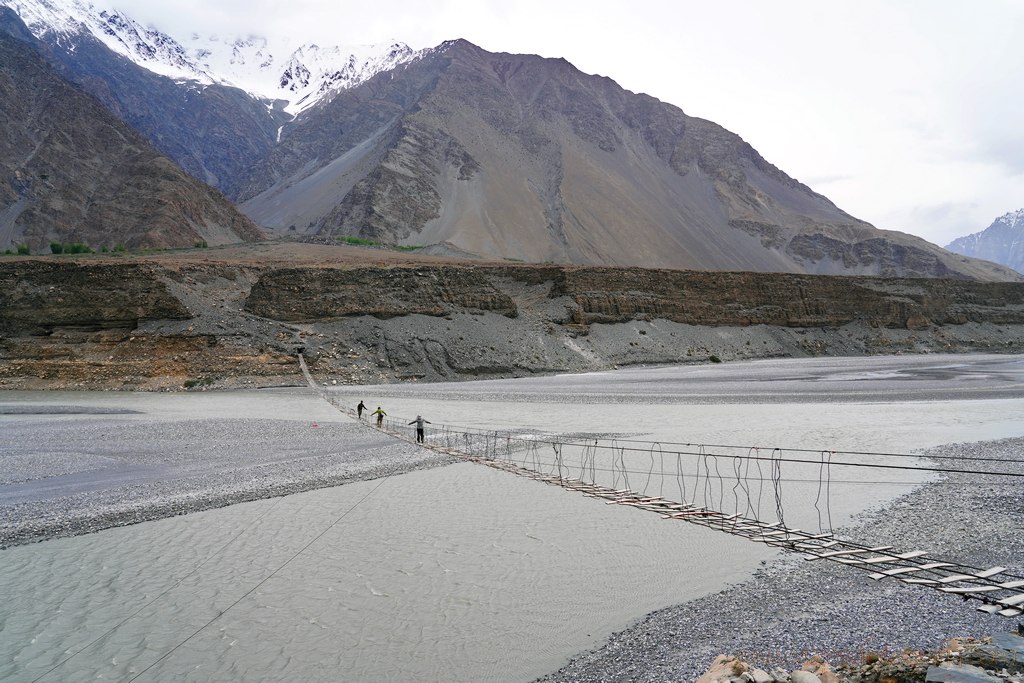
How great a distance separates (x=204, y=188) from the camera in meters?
101

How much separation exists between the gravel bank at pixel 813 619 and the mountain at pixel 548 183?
8234 cm

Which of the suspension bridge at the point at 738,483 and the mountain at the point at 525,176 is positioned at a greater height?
the mountain at the point at 525,176

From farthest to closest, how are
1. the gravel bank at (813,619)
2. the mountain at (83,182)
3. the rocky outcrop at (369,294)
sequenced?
the mountain at (83,182)
the rocky outcrop at (369,294)
the gravel bank at (813,619)

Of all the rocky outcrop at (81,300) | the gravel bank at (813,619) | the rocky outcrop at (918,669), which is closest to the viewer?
the rocky outcrop at (918,669)

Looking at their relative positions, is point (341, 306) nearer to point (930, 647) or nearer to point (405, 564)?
point (405, 564)

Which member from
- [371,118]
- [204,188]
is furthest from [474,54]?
[204,188]

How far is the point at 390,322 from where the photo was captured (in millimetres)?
47469

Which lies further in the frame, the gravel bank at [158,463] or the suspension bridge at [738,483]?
the gravel bank at [158,463]

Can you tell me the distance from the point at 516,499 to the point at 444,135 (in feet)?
424

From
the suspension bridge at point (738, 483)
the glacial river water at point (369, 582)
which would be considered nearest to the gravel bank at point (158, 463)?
the glacial river water at point (369, 582)

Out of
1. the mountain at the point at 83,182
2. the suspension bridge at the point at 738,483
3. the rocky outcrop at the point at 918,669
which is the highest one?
the mountain at the point at 83,182

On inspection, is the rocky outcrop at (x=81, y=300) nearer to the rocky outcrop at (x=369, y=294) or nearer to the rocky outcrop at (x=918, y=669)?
the rocky outcrop at (x=369, y=294)

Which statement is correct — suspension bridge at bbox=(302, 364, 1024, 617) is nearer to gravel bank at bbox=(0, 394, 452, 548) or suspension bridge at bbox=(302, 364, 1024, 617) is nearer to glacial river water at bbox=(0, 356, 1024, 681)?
glacial river water at bbox=(0, 356, 1024, 681)

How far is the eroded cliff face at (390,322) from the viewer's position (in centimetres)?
4034
